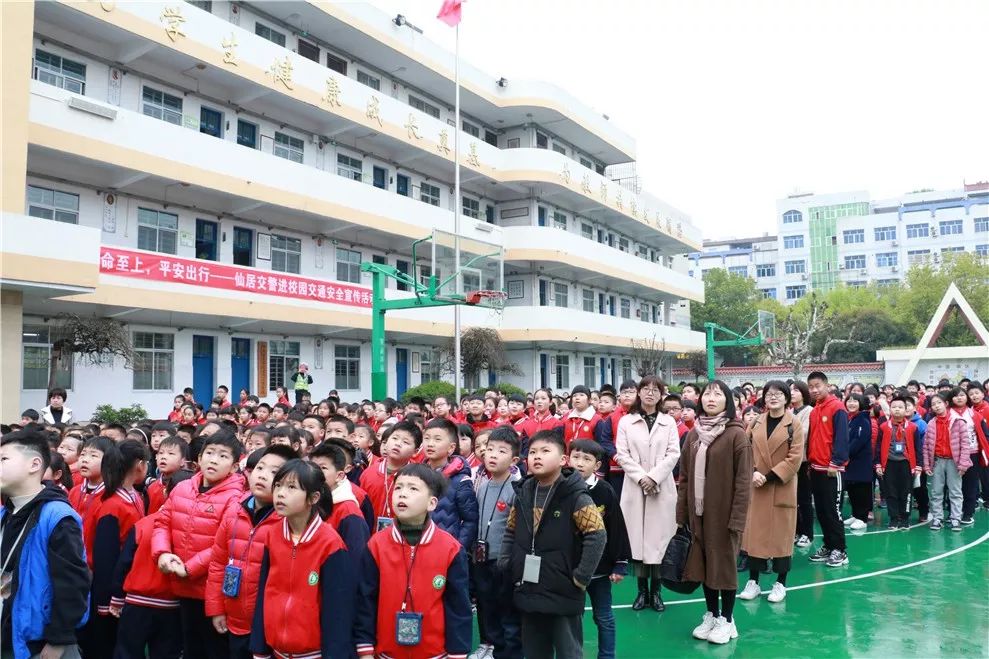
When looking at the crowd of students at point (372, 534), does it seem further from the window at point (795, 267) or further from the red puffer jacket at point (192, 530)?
the window at point (795, 267)

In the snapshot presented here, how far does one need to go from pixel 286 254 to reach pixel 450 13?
754 cm

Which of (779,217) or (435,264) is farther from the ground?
(779,217)

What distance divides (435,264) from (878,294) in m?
48.9

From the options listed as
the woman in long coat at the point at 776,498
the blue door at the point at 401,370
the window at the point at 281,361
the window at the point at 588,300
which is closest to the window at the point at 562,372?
the window at the point at 588,300

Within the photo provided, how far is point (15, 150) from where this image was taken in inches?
426

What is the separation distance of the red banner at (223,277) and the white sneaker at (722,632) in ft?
41.5

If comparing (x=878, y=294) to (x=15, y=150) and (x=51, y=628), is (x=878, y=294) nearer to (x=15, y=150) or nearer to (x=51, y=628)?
(x=15, y=150)

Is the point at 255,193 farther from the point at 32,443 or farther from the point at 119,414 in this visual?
the point at 32,443

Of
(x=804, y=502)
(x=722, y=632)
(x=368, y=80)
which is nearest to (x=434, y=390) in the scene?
(x=368, y=80)

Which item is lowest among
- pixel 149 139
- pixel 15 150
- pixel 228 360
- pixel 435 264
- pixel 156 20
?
pixel 228 360

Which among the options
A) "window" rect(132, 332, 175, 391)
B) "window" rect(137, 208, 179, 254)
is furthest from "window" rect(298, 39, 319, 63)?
"window" rect(132, 332, 175, 391)

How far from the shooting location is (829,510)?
668 cm

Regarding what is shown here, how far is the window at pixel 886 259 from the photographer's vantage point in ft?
200

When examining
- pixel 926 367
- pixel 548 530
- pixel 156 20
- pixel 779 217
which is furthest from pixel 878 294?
pixel 548 530
